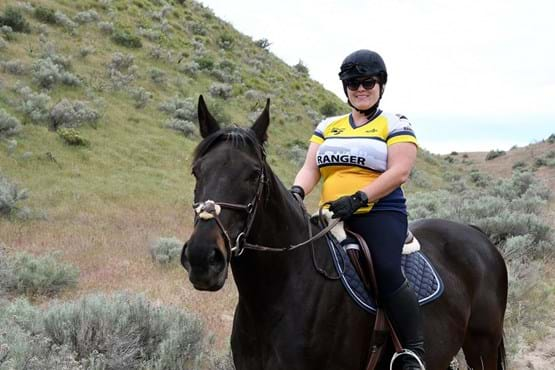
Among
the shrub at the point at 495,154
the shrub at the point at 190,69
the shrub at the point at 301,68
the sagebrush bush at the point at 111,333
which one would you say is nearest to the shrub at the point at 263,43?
the shrub at the point at 301,68

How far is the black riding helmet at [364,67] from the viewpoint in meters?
3.55

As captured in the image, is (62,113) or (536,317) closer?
(536,317)

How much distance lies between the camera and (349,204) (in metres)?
3.18

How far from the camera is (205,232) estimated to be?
7.81ft

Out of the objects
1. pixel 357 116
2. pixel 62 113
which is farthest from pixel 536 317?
pixel 62 113

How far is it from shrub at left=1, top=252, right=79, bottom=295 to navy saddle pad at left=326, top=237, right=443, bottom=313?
5.43m

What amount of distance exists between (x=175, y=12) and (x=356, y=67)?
30081mm

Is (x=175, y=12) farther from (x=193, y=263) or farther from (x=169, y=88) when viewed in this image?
(x=193, y=263)

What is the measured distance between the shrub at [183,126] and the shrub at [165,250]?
32.1 feet

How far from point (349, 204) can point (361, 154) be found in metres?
0.43

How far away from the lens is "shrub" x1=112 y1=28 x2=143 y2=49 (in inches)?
925

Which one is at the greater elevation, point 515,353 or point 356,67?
point 356,67

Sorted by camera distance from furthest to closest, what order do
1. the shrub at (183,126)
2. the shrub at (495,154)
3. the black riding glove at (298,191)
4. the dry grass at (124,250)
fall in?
the shrub at (495,154) → the shrub at (183,126) → the dry grass at (124,250) → the black riding glove at (298,191)

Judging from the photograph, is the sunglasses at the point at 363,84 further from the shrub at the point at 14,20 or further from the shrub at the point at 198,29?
the shrub at the point at 198,29
